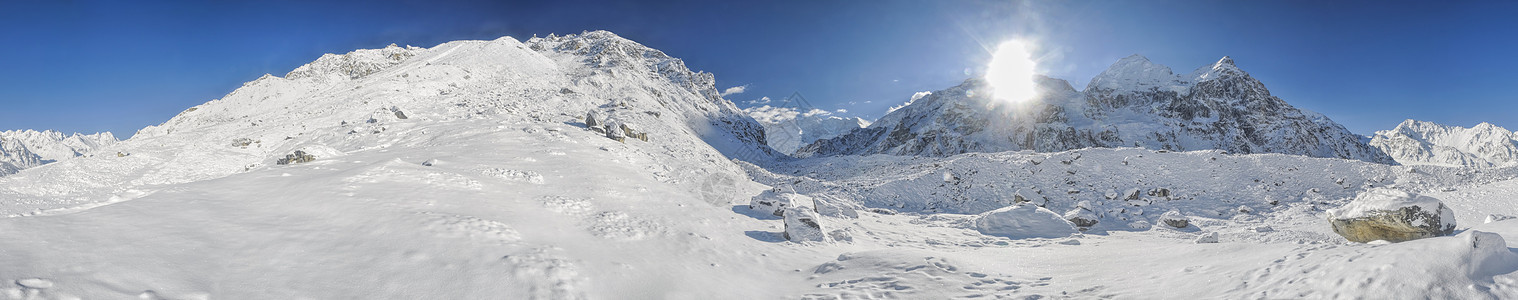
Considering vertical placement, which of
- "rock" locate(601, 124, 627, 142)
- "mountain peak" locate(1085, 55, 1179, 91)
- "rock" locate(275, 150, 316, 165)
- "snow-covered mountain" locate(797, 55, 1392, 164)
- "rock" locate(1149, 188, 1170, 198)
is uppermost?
"mountain peak" locate(1085, 55, 1179, 91)

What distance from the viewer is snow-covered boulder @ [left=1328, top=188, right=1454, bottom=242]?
771 centimetres

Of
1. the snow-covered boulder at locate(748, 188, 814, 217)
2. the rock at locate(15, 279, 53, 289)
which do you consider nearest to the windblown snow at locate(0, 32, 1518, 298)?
the rock at locate(15, 279, 53, 289)

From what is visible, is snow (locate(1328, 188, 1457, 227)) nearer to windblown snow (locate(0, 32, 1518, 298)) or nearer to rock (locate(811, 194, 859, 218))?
windblown snow (locate(0, 32, 1518, 298))

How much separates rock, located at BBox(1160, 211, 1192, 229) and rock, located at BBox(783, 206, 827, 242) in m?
15.3

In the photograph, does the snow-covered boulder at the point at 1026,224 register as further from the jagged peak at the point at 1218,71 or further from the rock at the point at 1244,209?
the jagged peak at the point at 1218,71

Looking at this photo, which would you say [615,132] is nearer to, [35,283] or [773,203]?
[773,203]

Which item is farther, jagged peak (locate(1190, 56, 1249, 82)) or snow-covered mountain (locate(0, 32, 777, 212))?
jagged peak (locate(1190, 56, 1249, 82))

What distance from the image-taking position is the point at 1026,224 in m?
18.0

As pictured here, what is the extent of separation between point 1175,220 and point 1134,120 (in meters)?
116

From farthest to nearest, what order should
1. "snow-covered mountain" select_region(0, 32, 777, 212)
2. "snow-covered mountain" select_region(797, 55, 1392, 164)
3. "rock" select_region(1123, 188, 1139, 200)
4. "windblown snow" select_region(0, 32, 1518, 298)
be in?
"snow-covered mountain" select_region(797, 55, 1392, 164) < "rock" select_region(1123, 188, 1139, 200) < "snow-covered mountain" select_region(0, 32, 777, 212) < "windblown snow" select_region(0, 32, 1518, 298)

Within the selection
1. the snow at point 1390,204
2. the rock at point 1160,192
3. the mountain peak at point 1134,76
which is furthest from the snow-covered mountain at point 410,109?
the mountain peak at point 1134,76

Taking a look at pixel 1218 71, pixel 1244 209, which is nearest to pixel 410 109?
pixel 1244 209

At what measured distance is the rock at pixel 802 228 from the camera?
14398 millimetres

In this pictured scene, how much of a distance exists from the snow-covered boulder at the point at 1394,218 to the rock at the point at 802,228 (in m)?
10.2
